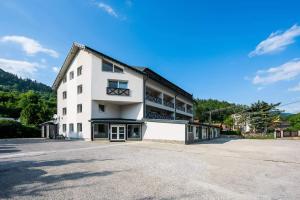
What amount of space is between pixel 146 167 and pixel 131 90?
1906cm

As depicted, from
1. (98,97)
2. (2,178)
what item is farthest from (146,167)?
(98,97)

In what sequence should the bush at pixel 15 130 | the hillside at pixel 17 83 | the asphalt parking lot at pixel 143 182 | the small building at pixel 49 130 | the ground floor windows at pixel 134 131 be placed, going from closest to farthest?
the asphalt parking lot at pixel 143 182
the ground floor windows at pixel 134 131
the bush at pixel 15 130
the small building at pixel 49 130
the hillside at pixel 17 83

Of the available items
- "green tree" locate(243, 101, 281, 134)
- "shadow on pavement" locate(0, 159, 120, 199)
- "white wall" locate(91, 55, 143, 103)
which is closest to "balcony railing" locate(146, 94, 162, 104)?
Result: "white wall" locate(91, 55, 143, 103)

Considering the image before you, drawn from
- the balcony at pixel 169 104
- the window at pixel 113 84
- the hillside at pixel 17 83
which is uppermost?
the hillside at pixel 17 83

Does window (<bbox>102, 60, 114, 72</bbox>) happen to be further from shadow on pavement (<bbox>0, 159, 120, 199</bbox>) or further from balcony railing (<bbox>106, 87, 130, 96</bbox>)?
shadow on pavement (<bbox>0, 159, 120, 199</bbox>)

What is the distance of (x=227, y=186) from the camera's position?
739cm

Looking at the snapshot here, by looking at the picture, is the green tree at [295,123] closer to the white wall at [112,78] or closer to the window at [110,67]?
the white wall at [112,78]

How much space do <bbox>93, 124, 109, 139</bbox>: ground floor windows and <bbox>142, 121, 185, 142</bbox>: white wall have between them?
178 inches

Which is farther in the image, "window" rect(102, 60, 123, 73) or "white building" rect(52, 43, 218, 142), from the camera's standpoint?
"window" rect(102, 60, 123, 73)

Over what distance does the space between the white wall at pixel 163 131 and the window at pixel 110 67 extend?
751 centimetres

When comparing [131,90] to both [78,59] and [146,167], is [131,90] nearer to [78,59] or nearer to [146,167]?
[78,59]

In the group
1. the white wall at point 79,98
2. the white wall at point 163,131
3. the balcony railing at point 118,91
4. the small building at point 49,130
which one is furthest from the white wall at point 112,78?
the small building at point 49,130

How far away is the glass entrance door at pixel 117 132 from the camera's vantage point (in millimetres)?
27425

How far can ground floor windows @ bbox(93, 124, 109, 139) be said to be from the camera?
27.4 metres
